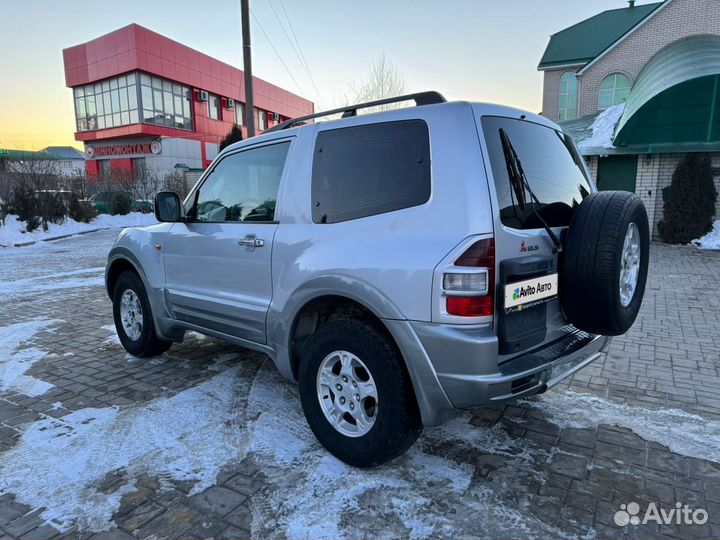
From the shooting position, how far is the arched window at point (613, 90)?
18328 millimetres

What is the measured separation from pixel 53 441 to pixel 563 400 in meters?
3.74

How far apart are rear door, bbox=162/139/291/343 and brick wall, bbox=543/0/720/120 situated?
1817 cm

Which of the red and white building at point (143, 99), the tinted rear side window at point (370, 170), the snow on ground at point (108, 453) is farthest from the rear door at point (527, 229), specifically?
the red and white building at point (143, 99)

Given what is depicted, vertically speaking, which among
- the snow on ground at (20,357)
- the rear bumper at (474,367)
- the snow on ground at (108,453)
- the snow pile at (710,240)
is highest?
the rear bumper at (474,367)

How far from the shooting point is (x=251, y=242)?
3.39 meters

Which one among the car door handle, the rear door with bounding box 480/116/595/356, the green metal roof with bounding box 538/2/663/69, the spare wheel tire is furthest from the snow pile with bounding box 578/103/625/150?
the car door handle

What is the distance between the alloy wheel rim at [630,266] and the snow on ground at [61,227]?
16.2 metres

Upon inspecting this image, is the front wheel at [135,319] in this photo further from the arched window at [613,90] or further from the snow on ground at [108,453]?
the arched window at [613,90]

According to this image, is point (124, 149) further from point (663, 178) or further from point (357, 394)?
point (357, 394)

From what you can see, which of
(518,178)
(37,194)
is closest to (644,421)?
(518,178)

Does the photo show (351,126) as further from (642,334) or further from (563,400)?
(642,334)

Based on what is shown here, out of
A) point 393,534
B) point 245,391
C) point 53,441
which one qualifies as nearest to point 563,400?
point 393,534

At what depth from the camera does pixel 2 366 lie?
15.4 feet

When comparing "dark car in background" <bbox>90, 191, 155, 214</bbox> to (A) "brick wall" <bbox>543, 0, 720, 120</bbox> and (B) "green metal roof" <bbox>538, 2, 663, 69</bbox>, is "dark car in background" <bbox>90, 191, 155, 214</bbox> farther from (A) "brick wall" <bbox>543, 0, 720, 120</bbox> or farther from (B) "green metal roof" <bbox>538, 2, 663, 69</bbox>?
(A) "brick wall" <bbox>543, 0, 720, 120</bbox>
